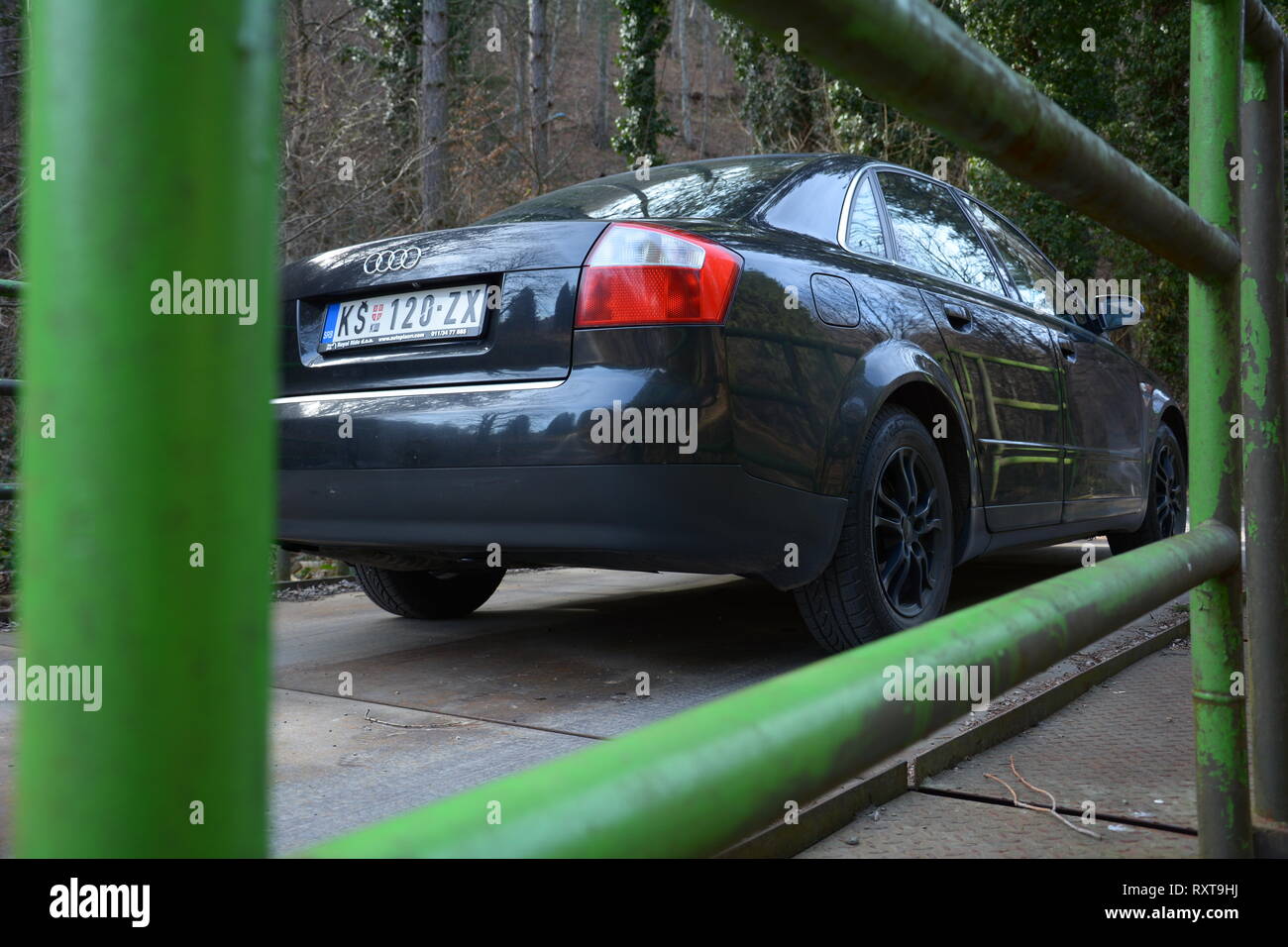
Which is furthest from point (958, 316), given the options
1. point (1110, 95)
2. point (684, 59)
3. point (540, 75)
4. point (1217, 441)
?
point (684, 59)

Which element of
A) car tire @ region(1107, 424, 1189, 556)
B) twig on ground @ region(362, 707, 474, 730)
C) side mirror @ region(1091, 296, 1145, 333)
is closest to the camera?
twig on ground @ region(362, 707, 474, 730)

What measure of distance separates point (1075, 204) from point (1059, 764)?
163 cm

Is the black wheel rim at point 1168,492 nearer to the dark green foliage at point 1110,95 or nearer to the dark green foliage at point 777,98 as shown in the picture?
the dark green foliage at point 1110,95

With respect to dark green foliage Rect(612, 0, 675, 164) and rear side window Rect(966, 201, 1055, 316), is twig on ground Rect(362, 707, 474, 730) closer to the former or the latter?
rear side window Rect(966, 201, 1055, 316)

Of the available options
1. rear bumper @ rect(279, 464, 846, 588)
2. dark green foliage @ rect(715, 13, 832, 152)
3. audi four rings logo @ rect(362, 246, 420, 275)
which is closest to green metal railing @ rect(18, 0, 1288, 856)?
rear bumper @ rect(279, 464, 846, 588)

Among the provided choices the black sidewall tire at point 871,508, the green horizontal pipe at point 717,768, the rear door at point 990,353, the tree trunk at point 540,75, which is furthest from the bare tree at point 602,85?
the green horizontal pipe at point 717,768

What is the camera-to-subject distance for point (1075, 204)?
40.1 inches

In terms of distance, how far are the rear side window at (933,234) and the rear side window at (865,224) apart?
10 cm

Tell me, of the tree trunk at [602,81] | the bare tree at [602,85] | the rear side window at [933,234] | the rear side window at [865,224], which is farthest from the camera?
the tree trunk at [602,81]

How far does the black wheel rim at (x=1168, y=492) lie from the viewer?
5738 mm

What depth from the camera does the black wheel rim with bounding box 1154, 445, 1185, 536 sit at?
574cm

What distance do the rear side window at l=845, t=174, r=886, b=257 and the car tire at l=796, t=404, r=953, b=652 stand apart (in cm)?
51
